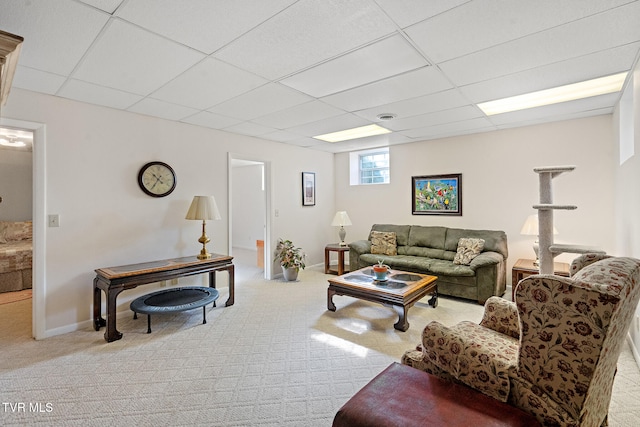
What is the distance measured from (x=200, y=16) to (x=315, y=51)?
764 millimetres

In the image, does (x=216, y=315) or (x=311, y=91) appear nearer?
(x=311, y=91)

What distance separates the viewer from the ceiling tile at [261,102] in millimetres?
2859

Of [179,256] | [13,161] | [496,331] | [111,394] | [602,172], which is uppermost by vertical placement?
[13,161]

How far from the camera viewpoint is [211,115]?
3619 millimetres

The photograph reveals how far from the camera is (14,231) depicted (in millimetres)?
5125

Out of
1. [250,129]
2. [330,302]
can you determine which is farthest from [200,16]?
[330,302]

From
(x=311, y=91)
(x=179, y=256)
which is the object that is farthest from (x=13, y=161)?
(x=311, y=91)

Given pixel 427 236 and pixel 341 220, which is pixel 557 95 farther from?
pixel 341 220

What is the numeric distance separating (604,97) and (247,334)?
4.38 meters

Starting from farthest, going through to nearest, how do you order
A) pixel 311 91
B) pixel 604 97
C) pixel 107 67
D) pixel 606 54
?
pixel 604 97 < pixel 311 91 < pixel 107 67 < pixel 606 54

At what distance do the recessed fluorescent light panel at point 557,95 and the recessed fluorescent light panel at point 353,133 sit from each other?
4.68ft

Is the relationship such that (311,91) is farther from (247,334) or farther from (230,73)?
(247,334)

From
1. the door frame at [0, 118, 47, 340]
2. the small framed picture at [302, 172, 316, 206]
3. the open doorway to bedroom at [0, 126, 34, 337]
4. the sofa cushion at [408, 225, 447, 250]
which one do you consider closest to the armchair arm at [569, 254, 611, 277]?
the sofa cushion at [408, 225, 447, 250]

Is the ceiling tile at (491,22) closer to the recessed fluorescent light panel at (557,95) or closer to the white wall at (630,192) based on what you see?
the white wall at (630,192)
